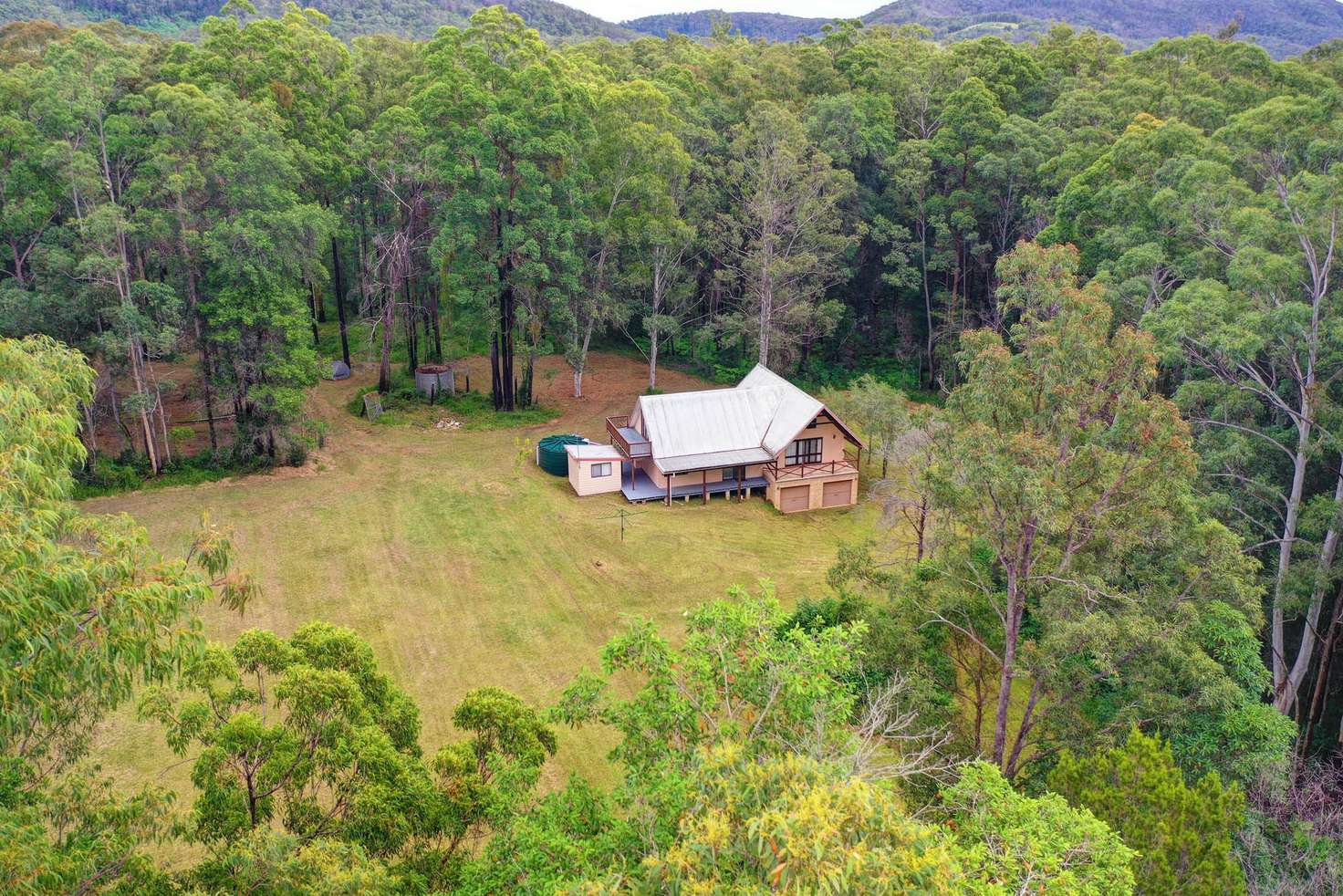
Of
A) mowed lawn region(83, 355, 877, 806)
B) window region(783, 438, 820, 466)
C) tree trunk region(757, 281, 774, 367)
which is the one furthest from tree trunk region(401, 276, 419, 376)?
window region(783, 438, 820, 466)

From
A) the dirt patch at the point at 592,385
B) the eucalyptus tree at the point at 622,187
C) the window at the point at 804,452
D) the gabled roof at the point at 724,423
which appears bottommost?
the dirt patch at the point at 592,385

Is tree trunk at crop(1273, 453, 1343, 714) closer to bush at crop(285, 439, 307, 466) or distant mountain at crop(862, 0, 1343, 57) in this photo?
bush at crop(285, 439, 307, 466)

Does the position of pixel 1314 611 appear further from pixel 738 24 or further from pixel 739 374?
pixel 738 24

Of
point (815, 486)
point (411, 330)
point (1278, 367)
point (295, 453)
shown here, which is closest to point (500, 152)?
point (411, 330)

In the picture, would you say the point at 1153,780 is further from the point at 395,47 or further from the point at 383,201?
the point at 395,47

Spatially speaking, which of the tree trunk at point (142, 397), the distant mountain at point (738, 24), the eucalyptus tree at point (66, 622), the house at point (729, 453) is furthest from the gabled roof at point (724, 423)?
the distant mountain at point (738, 24)

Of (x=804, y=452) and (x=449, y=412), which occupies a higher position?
(x=804, y=452)

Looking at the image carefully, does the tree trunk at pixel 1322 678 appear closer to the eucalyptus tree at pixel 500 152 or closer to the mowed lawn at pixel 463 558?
the mowed lawn at pixel 463 558
